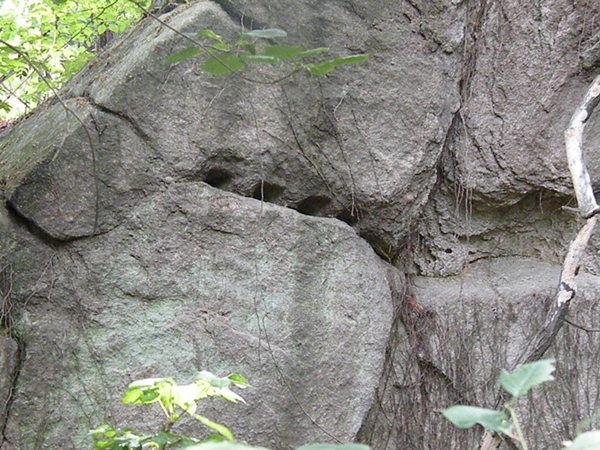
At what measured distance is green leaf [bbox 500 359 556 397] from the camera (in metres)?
0.84

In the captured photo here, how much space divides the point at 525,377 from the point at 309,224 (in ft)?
7.11

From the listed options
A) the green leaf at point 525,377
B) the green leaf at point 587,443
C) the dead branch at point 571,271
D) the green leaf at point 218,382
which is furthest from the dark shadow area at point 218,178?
the green leaf at point 587,443

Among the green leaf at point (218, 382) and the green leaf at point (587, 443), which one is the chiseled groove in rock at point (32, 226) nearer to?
the green leaf at point (218, 382)

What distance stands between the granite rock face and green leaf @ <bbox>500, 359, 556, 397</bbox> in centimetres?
184

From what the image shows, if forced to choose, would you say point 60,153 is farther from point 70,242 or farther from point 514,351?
point 514,351

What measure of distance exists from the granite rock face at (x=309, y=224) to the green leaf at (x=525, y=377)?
72.3 inches

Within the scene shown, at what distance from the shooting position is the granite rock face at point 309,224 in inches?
106

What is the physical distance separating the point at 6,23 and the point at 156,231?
320cm

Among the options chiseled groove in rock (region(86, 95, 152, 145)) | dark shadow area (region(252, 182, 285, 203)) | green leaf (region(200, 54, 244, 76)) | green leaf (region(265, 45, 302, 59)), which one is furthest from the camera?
dark shadow area (region(252, 182, 285, 203))

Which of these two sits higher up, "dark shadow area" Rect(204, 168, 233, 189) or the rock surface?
"dark shadow area" Rect(204, 168, 233, 189)

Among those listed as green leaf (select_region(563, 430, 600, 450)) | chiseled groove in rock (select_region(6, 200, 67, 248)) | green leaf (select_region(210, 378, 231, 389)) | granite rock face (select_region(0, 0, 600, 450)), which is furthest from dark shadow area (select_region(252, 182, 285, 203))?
green leaf (select_region(563, 430, 600, 450))

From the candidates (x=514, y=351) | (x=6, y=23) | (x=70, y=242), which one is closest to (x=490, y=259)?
(x=514, y=351)

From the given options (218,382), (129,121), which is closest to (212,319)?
(129,121)

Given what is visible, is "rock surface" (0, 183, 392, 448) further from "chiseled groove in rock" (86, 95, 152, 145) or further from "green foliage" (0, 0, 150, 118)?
"green foliage" (0, 0, 150, 118)
